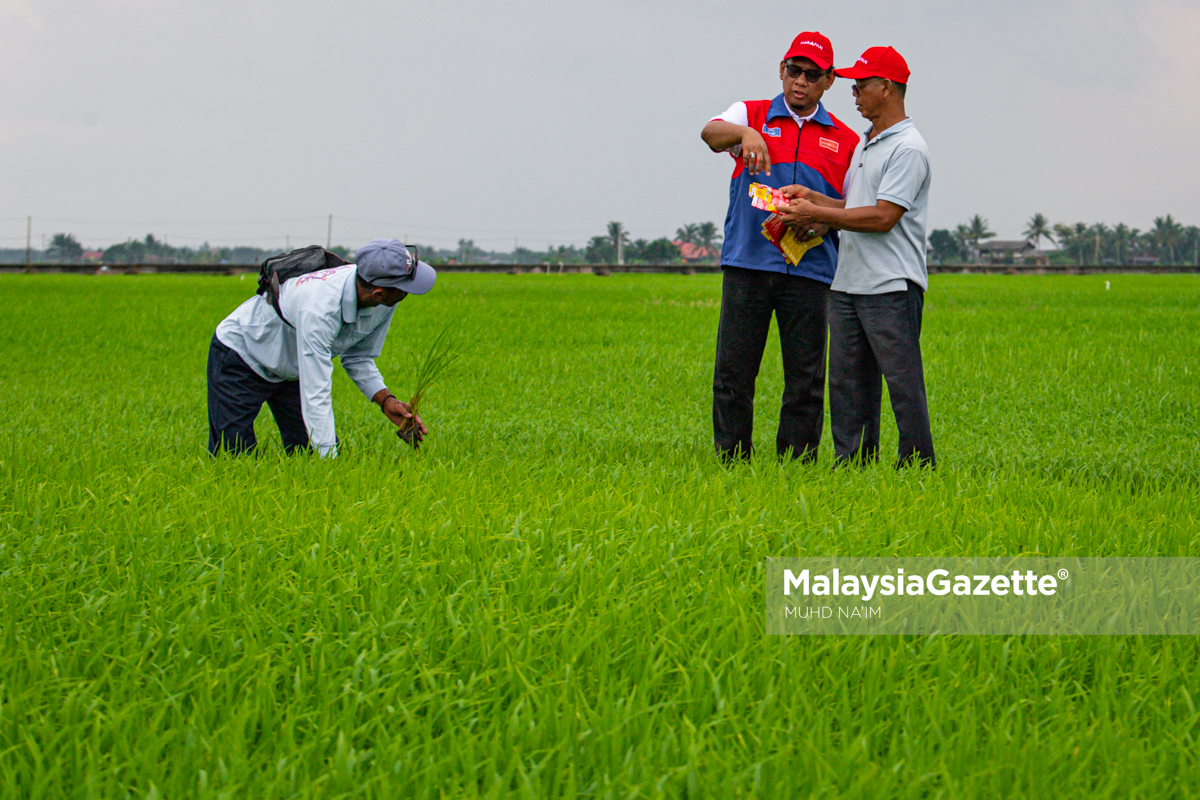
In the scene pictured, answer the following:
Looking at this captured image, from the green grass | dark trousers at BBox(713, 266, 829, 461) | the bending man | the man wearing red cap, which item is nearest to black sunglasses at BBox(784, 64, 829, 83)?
the man wearing red cap

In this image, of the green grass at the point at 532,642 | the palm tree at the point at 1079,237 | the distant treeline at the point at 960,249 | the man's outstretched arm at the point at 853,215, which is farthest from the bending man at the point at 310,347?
the palm tree at the point at 1079,237

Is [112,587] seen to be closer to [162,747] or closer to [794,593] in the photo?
[162,747]

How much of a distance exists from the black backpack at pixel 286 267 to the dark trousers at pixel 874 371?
7.67ft

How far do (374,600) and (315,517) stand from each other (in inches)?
30.8

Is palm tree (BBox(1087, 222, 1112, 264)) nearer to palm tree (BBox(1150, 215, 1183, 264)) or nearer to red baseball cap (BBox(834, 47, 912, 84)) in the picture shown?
palm tree (BBox(1150, 215, 1183, 264))

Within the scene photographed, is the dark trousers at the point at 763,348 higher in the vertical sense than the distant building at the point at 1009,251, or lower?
lower

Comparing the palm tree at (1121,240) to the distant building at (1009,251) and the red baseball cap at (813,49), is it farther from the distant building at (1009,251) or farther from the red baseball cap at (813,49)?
the red baseball cap at (813,49)

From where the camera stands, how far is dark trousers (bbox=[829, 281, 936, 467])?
4156 millimetres

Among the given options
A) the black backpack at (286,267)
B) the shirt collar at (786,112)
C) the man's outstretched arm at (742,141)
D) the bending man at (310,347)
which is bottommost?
the bending man at (310,347)

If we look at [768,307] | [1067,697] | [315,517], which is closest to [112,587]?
[315,517]

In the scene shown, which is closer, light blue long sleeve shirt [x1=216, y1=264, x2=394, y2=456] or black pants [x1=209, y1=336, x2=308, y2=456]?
light blue long sleeve shirt [x1=216, y1=264, x2=394, y2=456]

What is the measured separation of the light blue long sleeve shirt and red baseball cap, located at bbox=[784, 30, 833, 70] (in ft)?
7.20

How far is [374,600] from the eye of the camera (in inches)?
93.1

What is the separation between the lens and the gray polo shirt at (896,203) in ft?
13.3
